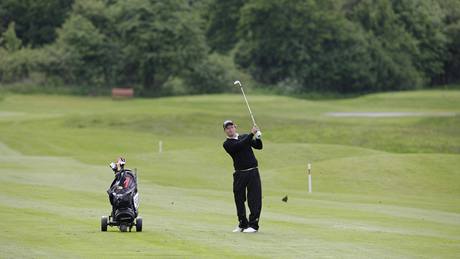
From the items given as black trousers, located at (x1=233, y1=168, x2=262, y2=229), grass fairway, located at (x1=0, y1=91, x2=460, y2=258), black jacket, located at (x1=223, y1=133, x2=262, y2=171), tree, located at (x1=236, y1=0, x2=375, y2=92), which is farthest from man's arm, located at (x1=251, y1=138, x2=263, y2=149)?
tree, located at (x1=236, y1=0, x2=375, y2=92)

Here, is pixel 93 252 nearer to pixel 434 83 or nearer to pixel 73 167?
pixel 73 167

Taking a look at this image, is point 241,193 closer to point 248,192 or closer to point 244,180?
point 248,192

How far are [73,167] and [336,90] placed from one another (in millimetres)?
88767

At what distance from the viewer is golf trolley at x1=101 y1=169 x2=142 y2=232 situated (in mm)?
19328

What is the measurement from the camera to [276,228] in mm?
21391

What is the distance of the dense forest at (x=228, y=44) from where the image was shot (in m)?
110

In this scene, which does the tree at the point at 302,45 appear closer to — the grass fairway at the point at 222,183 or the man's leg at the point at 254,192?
the grass fairway at the point at 222,183

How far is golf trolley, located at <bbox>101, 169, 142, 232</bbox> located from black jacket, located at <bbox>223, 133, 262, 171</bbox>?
194 centimetres

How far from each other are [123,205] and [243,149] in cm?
247

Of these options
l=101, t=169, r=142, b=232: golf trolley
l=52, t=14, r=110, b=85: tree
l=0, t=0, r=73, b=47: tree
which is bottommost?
l=101, t=169, r=142, b=232: golf trolley

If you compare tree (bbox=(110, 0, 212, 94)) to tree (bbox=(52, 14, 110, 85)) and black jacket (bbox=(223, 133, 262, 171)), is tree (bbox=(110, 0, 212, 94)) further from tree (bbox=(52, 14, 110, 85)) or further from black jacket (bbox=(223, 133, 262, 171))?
black jacket (bbox=(223, 133, 262, 171))

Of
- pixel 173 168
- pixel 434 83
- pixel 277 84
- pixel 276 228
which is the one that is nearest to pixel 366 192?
pixel 173 168

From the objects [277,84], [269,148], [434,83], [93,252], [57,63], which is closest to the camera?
[93,252]

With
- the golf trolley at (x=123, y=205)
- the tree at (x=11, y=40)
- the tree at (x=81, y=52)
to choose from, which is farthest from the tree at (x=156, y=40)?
the golf trolley at (x=123, y=205)
